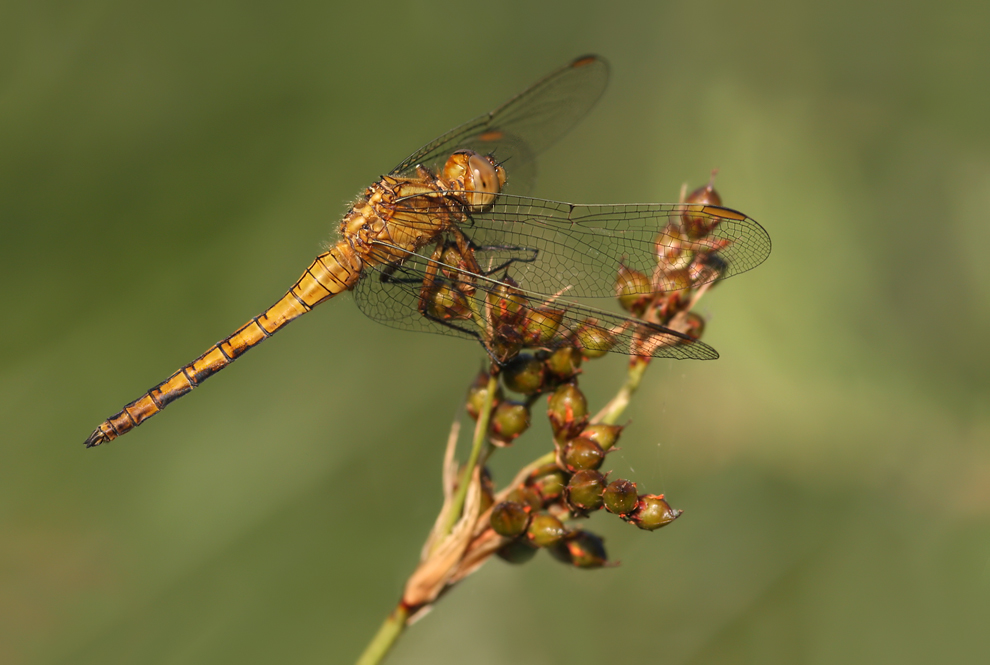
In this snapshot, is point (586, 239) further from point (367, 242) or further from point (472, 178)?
point (367, 242)

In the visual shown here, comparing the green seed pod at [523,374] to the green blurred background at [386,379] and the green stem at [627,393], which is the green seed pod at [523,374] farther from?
the green blurred background at [386,379]

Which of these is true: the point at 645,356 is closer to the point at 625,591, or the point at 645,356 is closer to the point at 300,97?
the point at 625,591

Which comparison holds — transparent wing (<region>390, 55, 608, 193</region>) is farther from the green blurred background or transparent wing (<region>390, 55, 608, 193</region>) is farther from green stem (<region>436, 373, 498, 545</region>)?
green stem (<region>436, 373, 498, 545</region>)

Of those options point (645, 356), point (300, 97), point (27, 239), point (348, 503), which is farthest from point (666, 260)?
point (27, 239)

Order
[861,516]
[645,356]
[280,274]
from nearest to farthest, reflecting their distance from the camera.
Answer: [645,356]
[861,516]
[280,274]

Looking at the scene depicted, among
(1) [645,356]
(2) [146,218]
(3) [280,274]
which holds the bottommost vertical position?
(1) [645,356]

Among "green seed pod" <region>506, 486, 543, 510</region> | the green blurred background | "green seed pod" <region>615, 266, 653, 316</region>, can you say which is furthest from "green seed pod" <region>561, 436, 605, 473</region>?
the green blurred background

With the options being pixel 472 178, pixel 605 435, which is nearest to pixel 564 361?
pixel 605 435
